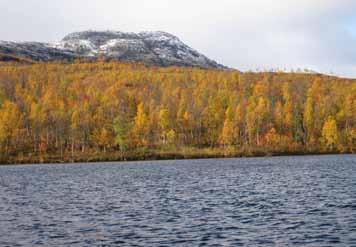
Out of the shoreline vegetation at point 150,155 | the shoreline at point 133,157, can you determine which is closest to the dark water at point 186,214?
the shoreline at point 133,157

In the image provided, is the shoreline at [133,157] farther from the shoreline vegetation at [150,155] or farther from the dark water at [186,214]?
the dark water at [186,214]

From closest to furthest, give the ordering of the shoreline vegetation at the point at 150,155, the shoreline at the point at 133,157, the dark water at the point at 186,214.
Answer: the dark water at the point at 186,214, the shoreline at the point at 133,157, the shoreline vegetation at the point at 150,155

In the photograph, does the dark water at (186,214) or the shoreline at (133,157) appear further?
the shoreline at (133,157)

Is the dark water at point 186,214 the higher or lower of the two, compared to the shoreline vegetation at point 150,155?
lower

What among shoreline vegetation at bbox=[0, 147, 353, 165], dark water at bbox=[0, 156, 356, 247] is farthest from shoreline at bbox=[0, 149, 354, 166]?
dark water at bbox=[0, 156, 356, 247]

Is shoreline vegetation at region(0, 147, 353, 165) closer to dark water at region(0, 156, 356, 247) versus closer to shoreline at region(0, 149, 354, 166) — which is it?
shoreline at region(0, 149, 354, 166)

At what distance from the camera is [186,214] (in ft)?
153

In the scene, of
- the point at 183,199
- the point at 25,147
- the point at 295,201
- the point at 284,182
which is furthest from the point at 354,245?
the point at 25,147

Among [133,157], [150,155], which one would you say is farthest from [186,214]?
[133,157]

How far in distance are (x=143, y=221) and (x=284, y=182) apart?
3610 centimetres

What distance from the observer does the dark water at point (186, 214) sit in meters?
36.1

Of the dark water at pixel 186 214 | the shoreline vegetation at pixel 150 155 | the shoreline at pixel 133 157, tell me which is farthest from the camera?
the shoreline vegetation at pixel 150 155

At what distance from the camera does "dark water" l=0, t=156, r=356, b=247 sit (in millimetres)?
36125

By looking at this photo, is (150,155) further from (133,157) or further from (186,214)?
(186,214)
